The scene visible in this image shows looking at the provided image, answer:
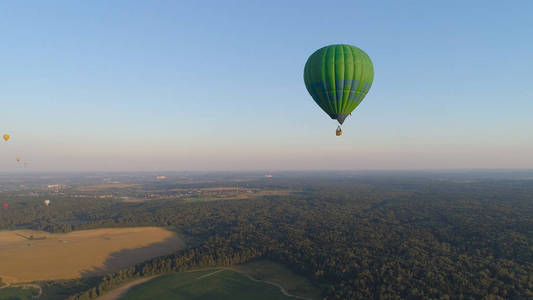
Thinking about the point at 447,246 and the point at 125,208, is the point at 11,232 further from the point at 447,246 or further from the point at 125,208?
the point at 447,246

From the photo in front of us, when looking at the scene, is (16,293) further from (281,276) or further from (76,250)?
(281,276)

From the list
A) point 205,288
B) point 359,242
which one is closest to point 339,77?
point 205,288

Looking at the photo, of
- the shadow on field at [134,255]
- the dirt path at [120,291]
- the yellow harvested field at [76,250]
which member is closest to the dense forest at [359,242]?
the dirt path at [120,291]

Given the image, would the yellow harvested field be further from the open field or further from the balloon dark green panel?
the balloon dark green panel

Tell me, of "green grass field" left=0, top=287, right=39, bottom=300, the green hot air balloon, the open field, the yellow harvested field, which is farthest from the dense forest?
the green hot air balloon

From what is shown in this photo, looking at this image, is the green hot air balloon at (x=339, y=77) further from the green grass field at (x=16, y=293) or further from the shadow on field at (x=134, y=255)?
the shadow on field at (x=134, y=255)
